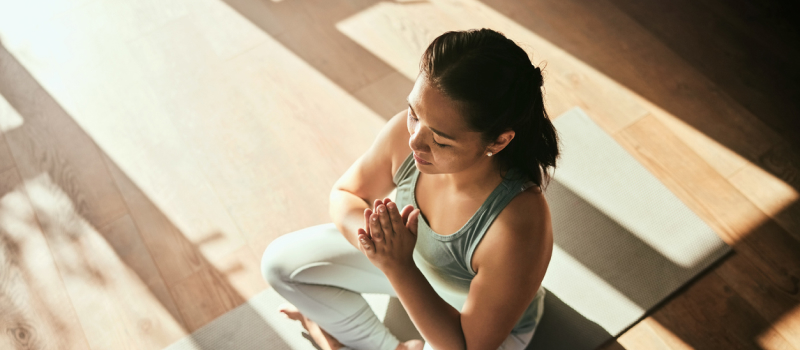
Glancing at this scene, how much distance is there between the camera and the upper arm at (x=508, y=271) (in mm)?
957

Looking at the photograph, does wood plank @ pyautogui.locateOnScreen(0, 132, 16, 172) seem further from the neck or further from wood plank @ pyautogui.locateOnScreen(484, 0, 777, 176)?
wood plank @ pyautogui.locateOnScreen(484, 0, 777, 176)

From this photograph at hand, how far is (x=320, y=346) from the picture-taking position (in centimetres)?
153

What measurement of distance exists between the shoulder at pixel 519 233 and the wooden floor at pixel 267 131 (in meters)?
0.81

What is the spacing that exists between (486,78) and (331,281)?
752 millimetres

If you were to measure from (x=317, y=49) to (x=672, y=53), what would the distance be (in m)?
1.54

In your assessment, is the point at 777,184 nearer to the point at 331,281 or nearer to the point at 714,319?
the point at 714,319

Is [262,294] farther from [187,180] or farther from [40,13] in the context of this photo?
[40,13]

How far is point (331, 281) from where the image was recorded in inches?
52.5

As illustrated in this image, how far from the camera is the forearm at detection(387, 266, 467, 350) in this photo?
0.97 metres

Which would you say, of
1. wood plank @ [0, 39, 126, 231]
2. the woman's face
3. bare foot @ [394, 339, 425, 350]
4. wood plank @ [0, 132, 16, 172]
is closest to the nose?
the woman's face

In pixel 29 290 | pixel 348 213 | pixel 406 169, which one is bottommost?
pixel 29 290

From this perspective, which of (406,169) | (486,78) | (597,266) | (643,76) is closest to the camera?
(486,78)

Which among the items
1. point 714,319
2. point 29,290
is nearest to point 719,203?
point 714,319

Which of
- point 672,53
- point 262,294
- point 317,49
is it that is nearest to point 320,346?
point 262,294
